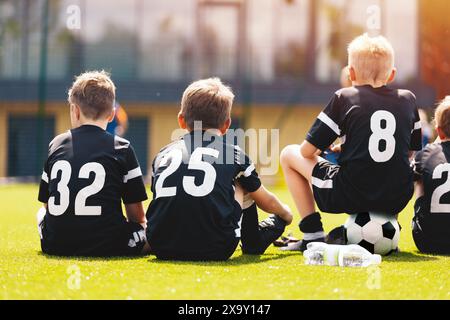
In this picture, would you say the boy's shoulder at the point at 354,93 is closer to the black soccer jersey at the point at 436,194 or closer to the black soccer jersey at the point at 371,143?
the black soccer jersey at the point at 371,143

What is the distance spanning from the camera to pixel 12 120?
69.8 ft

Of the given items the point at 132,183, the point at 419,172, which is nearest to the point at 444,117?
the point at 419,172

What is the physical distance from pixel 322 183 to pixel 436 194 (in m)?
0.62

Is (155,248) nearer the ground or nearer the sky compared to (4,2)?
nearer the ground

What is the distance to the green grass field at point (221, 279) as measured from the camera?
9.29 feet

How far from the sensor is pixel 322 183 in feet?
13.8

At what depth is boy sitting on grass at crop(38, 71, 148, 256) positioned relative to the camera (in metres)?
3.85

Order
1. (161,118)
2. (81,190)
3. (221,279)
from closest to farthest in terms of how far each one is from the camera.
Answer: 1. (221,279)
2. (81,190)
3. (161,118)

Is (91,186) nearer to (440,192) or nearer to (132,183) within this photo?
(132,183)

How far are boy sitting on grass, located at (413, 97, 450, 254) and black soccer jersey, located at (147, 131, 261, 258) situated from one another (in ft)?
3.58

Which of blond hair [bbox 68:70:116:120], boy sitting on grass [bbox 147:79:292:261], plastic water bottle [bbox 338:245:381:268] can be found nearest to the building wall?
blond hair [bbox 68:70:116:120]

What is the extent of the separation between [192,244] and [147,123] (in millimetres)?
18144
